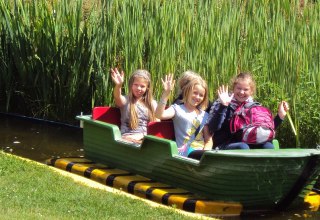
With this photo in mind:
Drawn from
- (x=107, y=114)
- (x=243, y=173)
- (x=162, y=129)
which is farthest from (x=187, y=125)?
(x=243, y=173)

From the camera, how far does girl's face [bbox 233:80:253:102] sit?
7.87m

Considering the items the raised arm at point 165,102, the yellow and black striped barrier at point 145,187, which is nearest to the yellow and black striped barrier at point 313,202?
the yellow and black striped barrier at point 145,187

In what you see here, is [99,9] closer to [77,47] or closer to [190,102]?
[77,47]

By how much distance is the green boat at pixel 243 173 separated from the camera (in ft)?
22.8

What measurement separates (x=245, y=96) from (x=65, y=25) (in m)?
4.07

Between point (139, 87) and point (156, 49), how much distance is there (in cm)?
151

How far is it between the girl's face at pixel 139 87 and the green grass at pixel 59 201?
3.99 ft

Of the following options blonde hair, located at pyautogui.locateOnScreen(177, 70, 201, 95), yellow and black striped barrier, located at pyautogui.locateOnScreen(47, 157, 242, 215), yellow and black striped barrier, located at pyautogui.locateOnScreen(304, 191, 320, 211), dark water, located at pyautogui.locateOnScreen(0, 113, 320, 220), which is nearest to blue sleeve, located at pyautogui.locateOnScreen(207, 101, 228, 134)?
blonde hair, located at pyautogui.locateOnScreen(177, 70, 201, 95)

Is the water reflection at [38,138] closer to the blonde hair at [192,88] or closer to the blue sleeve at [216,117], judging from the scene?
the blonde hair at [192,88]

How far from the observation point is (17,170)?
786 centimetres

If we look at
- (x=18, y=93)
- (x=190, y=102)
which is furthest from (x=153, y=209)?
(x=18, y=93)

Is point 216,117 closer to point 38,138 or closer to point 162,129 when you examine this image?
point 162,129

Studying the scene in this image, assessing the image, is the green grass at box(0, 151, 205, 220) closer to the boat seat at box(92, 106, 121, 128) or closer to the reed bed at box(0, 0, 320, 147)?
the boat seat at box(92, 106, 121, 128)

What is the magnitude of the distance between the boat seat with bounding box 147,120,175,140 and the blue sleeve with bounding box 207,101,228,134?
1.55ft
